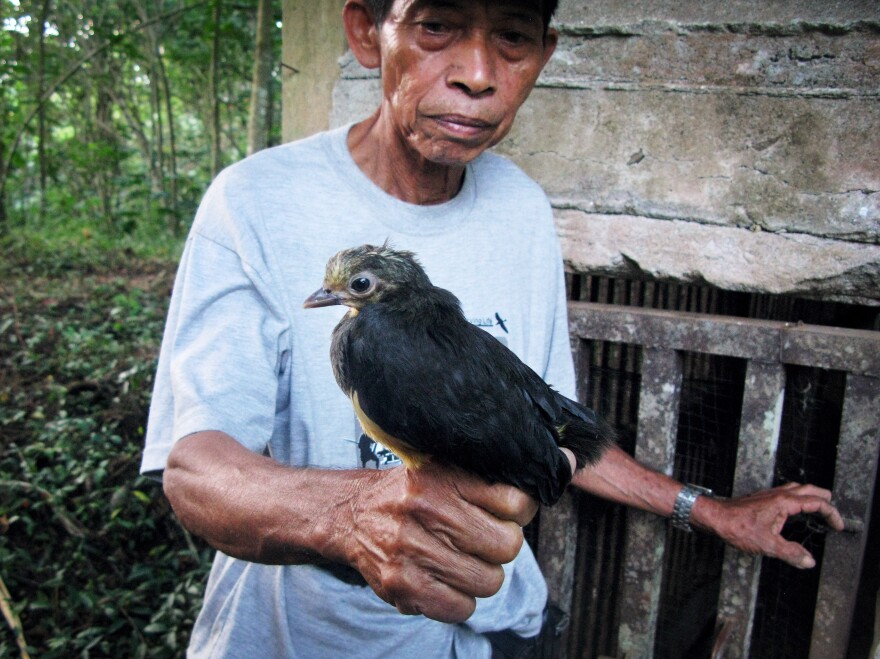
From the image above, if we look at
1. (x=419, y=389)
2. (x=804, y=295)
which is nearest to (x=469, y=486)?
(x=419, y=389)

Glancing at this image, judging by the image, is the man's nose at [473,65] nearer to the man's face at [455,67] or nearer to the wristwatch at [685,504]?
the man's face at [455,67]

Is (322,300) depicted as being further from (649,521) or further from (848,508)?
(848,508)

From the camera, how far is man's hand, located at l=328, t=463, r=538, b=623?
121cm

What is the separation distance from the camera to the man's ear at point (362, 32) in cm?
191

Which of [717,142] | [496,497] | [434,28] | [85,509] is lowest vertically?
[85,509]

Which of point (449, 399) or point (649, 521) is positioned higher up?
point (449, 399)

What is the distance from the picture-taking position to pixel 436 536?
122 cm

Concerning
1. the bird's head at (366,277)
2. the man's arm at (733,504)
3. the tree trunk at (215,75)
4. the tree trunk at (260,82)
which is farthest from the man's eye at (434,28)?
the tree trunk at (215,75)

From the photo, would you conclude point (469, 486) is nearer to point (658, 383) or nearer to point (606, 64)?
point (658, 383)

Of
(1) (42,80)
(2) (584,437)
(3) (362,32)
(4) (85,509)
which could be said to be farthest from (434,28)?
(1) (42,80)

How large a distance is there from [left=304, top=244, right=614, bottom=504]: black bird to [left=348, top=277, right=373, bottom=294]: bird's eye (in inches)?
1.2

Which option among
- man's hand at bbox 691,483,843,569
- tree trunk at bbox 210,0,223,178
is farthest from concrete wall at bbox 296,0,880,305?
tree trunk at bbox 210,0,223,178

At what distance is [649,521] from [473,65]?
155 cm

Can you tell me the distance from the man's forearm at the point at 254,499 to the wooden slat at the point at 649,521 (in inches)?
47.3
